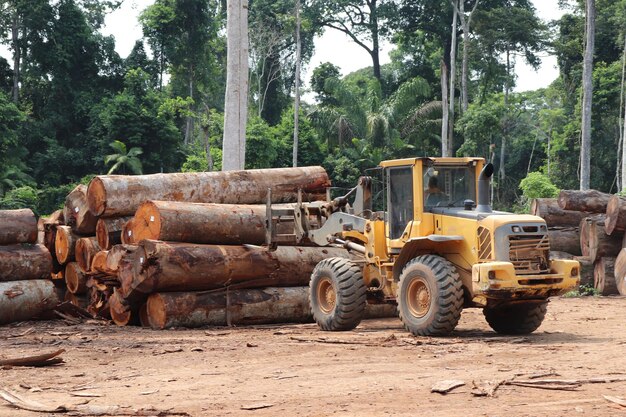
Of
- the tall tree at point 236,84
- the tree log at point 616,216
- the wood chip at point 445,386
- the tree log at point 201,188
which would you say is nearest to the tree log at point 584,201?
the tree log at point 616,216

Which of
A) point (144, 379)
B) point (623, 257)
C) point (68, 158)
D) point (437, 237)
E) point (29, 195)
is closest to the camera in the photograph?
point (144, 379)

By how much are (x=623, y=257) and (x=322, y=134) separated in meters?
31.3

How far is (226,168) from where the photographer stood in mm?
22688

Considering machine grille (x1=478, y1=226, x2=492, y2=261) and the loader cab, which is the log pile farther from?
machine grille (x1=478, y1=226, x2=492, y2=261)

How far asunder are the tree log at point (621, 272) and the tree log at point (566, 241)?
1848 mm

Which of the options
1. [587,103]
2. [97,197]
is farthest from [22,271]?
[587,103]

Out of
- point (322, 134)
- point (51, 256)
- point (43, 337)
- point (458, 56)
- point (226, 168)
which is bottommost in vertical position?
point (43, 337)

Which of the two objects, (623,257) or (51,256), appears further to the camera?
(623,257)

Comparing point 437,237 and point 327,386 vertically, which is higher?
point 437,237

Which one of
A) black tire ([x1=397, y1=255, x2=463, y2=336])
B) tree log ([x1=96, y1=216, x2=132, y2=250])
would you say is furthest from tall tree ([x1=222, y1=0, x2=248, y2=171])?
black tire ([x1=397, y1=255, x2=463, y2=336])

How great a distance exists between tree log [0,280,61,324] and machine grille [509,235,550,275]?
845 cm

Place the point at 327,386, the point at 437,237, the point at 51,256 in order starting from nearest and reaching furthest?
1. the point at 327,386
2. the point at 437,237
3. the point at 51,256

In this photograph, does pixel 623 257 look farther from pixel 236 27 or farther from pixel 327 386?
pixel 327 386

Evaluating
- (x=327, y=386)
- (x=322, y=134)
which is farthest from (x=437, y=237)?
(x=322, y=134)
